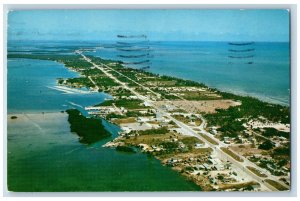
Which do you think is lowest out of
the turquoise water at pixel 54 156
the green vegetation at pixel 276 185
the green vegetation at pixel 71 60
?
the green vegetation at pixel 276 185

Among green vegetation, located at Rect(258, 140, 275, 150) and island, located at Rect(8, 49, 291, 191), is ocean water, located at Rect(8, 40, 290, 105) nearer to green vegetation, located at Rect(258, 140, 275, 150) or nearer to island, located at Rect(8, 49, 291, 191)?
island, located at Rect(8, 49, 291, 191)

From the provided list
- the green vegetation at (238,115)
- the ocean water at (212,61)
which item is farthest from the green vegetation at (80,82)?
the green vegetation at (238,115)

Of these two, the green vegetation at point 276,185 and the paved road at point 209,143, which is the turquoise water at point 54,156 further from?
the green vegetation at point 276,185

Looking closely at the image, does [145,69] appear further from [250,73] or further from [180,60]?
[250,73]

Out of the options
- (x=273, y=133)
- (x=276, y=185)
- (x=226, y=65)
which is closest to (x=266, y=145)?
(x=273, y=133)

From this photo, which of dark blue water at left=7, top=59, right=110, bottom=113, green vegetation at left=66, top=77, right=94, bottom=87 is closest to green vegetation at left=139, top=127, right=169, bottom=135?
dark blue water at left=7, top=59, right=110, bottom=113

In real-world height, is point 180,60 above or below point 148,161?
above
